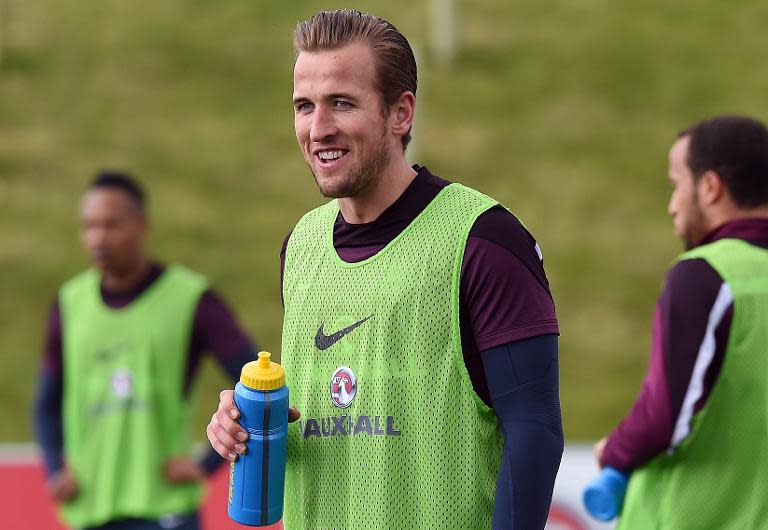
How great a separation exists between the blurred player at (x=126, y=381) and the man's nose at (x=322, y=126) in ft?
10.0

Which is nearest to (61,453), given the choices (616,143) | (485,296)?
(485,296)

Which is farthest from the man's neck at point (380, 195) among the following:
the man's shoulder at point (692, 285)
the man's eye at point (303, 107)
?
the man's shoulder at point (692, 285)

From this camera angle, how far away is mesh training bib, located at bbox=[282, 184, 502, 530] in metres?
2.71

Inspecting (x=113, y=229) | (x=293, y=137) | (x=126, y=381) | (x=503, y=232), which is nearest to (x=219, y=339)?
(x=126, y=381)

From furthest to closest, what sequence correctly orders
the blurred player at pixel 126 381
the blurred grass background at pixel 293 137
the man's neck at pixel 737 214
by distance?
1. the blurred grass background at pixel 293 137
2. the blurred player at pixel 126 381
3. the man's neck at pixel 737 214

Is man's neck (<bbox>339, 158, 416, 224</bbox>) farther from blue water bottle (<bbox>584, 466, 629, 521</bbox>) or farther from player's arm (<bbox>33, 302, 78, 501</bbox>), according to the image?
player's arm (<bbox>33, 302, 78, 501</bbox>)

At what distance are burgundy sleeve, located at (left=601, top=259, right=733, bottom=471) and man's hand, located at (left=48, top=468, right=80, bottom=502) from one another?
291 cm

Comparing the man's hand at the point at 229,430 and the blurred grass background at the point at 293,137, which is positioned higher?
the blurred grass background at the point at 293,137

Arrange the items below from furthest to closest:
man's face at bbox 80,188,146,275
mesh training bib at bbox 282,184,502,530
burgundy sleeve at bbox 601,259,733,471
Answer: man's face at bbox 80,188,146,275 → burgundy sleeve at bbox 601,259,733,471 → mesh training bib at bbox 282,184,502,530

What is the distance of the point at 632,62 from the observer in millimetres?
17156

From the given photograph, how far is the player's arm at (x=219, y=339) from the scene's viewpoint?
569cm

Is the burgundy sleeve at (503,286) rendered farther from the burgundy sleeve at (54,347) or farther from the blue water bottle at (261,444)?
the burgundy sleeve at (54,347)

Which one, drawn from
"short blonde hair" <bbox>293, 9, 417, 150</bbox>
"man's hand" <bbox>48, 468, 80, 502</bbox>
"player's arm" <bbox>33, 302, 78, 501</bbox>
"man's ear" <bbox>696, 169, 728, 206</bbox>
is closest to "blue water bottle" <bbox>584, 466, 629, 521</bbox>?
"man's ear" <bbox>696, 169, 728, 206</bbox>

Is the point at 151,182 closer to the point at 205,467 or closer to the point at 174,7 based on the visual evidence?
the point at 174,7
